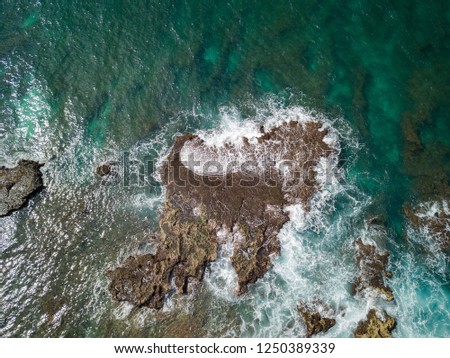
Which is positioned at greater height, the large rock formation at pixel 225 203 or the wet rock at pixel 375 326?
the large rock formation at pixel 225 203

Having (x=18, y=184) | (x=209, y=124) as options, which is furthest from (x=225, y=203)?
(x=18, y=184)

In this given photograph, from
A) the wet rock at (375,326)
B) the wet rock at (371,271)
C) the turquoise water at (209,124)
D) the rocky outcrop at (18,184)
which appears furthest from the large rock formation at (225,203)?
the rocky outcrop at (18,184)

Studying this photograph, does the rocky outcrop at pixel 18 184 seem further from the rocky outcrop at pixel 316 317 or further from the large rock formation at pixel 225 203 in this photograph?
the rocky outcrop at pixel 316 317

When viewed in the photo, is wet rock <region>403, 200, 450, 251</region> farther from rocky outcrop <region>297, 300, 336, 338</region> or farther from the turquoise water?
rocky outcrop <region>297, 300, 336, 338</region>

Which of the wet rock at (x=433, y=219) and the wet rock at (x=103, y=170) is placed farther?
the wet rock at (x=433, y=219)

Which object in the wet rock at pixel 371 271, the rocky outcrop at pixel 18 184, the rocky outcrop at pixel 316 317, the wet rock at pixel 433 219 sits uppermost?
the rocky outcrop at pixel 18 184

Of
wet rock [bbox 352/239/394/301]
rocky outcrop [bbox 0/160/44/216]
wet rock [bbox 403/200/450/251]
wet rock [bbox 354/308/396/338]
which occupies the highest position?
rocky outcrop [bbox 0/160/44/216]

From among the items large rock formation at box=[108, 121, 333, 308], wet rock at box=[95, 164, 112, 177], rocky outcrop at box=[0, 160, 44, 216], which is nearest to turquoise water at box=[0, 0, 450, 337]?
wet rock at box=[95, 164, 112, 177]

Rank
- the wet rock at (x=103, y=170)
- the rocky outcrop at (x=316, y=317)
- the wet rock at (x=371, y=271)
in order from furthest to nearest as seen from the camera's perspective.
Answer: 1. the wet rock at (x=103, y=170)
2. the wet rock at (x=371, y=271)
3. the rocky outcrop at (x=316, y=317)
